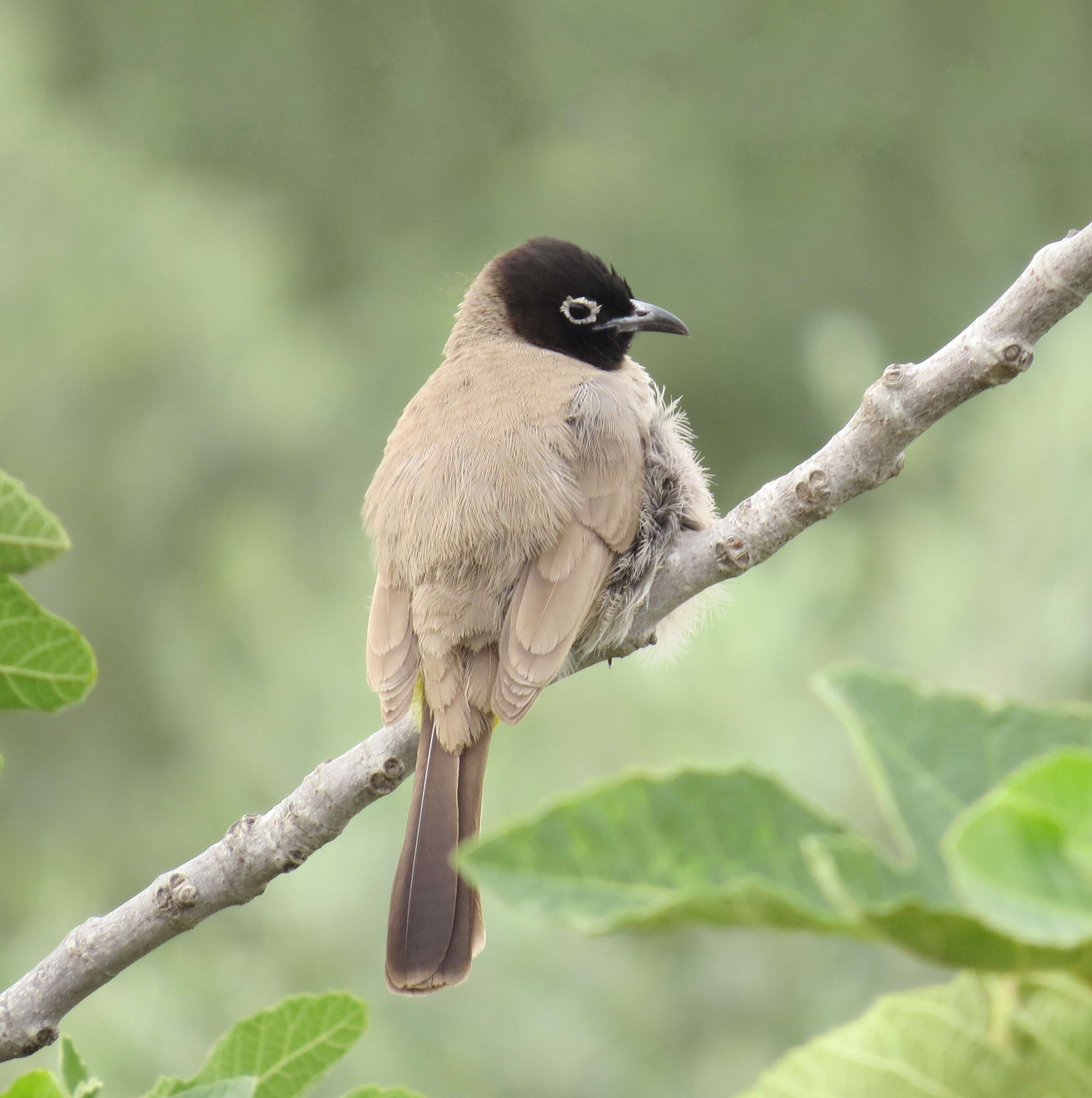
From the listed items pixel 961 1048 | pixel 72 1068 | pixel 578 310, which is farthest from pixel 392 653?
pixel 961 1048

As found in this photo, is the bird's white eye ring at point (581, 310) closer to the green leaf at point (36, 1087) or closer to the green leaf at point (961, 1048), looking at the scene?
the green leaf at point (36, 1087)

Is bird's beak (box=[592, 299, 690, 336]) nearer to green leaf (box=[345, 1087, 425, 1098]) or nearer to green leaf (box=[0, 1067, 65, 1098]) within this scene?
green leaf (box=[345, 1087, 425, 1098])

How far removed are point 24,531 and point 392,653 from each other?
1642mm

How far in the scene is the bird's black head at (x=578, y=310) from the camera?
368 cm

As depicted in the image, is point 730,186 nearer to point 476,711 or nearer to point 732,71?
point 732,71

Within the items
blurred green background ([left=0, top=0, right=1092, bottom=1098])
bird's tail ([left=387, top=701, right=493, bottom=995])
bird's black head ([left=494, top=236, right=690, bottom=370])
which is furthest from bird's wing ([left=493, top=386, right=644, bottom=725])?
blurred green background ([left=0, top=0, right=1092, bottom=1098])

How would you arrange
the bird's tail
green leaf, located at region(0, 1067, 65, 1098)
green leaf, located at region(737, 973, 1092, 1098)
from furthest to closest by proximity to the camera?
1. the bird's tail
2. green leaf, located at region(0, 1067, 65, 1098)
3. green leaf, located at region(737, 973, 1092, 1098)

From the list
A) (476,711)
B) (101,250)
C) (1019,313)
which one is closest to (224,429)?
(101,250)

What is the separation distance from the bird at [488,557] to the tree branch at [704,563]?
10.8 inches

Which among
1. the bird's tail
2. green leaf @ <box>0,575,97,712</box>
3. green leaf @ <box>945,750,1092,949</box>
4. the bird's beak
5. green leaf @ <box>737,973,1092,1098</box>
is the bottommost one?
green leaf @ <box>737,973,1092,1098</box>

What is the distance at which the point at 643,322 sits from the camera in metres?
3.69

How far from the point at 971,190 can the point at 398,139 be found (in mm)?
4752

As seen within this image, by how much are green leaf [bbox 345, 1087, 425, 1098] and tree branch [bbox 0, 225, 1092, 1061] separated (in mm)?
741

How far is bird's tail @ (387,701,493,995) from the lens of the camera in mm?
2383
